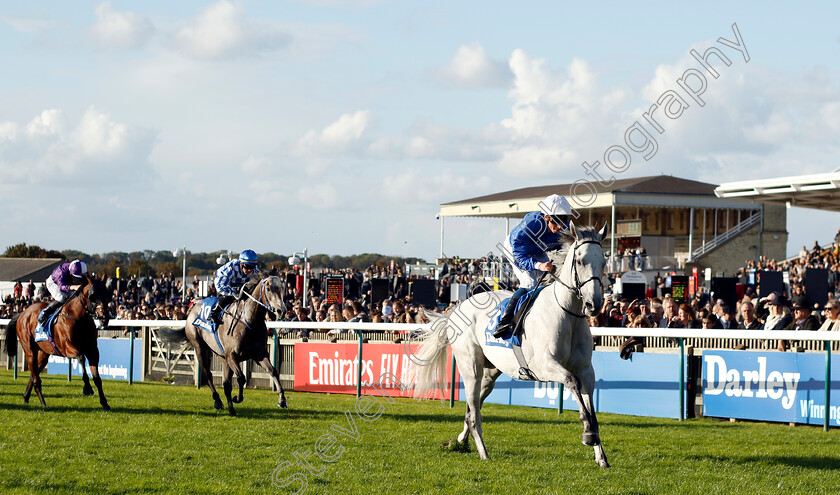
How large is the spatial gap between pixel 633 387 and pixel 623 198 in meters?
30.0

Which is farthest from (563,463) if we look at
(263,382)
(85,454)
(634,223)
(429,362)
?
(634,223)

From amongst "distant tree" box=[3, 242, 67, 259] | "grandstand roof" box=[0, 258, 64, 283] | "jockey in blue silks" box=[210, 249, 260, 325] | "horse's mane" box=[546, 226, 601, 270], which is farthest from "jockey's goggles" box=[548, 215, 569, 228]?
"distant tree" box=[3, 242, 67, 259]

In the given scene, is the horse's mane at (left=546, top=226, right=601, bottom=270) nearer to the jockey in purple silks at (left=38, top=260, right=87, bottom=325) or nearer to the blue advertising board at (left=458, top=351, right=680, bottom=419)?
the blue advertising board at (left=458, top=351, right=680, bottom=419)

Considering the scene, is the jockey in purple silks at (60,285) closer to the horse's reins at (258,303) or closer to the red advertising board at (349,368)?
the horse's reins at (258,303)

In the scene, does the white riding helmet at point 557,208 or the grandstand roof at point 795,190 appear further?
the grandstand roof at point 795,190

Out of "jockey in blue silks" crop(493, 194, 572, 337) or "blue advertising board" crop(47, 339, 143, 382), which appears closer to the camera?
"jockey in blue silks" crop(493, 194, 572, 337)

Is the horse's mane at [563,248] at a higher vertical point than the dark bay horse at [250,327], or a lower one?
higher

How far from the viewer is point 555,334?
651 cm

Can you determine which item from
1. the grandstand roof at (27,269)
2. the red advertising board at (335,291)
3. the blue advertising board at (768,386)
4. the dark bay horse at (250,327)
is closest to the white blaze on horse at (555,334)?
the dark bay horse at (250,327)

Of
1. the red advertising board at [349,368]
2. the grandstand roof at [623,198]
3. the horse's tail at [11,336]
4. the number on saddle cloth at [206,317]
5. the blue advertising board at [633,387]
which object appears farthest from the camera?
the grandstand roof at [623,198]

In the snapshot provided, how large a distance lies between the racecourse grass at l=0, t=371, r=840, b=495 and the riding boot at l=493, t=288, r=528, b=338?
3.23 feet

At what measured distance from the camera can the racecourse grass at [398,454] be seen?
18.8 feet

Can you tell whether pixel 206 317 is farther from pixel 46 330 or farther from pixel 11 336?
pixel 11 336

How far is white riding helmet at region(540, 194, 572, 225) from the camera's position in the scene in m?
6.92
